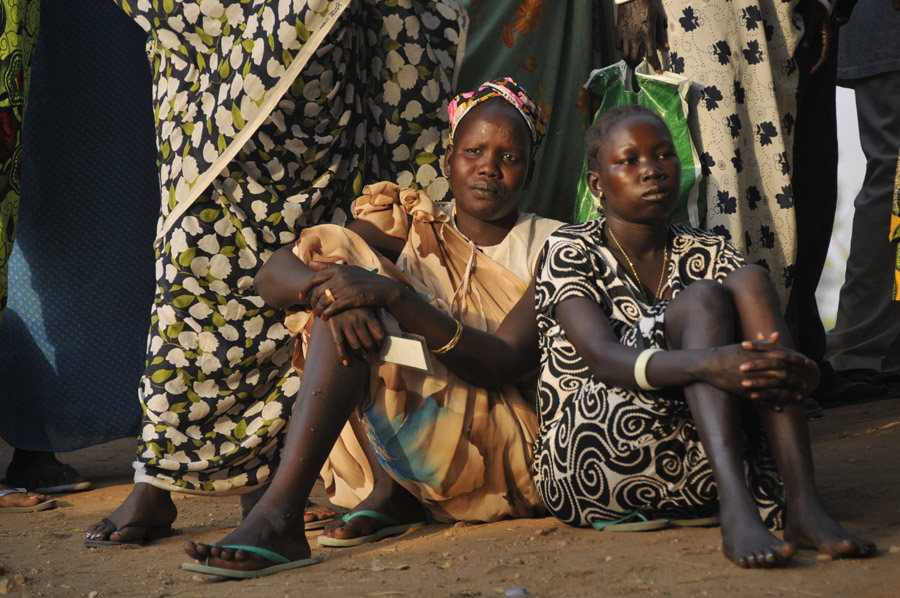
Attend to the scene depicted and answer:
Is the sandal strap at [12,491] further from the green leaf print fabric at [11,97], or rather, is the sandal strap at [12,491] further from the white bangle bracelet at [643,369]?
the white bangle bracelet at [643,369]

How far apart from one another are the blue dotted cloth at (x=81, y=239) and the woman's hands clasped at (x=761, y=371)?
2876mm

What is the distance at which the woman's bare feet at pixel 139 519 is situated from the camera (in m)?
3.15

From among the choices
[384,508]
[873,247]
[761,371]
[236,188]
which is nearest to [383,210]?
[236,188]

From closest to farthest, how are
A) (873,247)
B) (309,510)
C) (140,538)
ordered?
(140,538) < (309,510) < (873,247)

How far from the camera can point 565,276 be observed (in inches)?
110

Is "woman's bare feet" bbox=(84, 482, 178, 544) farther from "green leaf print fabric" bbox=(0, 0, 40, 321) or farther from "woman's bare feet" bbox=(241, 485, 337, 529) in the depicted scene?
"green leaf print fabric" bbox=(0, 0, 40, 321)

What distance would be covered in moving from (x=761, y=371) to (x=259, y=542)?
1.28 metres

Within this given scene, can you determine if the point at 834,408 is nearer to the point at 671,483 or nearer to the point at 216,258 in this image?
the point at 671,483

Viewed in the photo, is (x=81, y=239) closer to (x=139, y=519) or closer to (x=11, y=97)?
(x=11, y=97)

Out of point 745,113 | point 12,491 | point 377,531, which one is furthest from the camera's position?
point 12,491

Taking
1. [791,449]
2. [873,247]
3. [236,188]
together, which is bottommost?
[791,449]

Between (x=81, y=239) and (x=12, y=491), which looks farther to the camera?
(x=81, y=239)

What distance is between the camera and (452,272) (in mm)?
3182

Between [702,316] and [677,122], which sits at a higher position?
[677,122]
